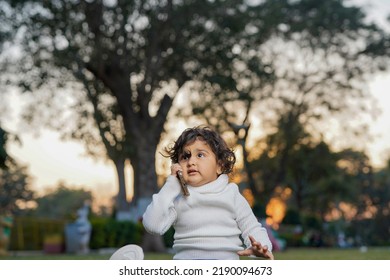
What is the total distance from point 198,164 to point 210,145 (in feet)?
0.52

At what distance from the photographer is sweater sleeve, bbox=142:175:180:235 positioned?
11.5 feet

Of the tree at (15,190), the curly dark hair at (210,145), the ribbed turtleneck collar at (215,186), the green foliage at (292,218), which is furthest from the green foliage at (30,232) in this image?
the tree at (15,190)

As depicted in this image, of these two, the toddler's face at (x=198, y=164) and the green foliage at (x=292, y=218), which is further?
the green foliage at (x=292, y=218)

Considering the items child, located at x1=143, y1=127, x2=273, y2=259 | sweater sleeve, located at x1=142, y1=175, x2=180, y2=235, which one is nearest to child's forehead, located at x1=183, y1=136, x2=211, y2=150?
child, located at x1=143, y1=127, x2=273, y2=259

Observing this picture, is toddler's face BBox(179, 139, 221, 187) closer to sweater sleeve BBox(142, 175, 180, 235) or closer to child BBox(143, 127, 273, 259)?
child BBox(143, 127, 273, 259)

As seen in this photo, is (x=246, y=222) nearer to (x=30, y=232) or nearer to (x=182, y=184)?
(x=182, y=184)

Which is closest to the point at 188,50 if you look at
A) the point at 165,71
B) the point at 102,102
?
the point at 165,71

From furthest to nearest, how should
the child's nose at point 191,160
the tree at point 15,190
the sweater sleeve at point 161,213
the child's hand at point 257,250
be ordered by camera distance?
the tree at point 15,190 < the child's nose at point 191,160 < the sweater sleeve at point 161,213 < the child's hand at point 257,250

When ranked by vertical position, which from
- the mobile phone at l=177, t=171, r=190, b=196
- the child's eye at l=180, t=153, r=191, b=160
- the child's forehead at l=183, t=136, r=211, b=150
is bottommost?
the mobile phone at l=177, t=171, r=190, b=196

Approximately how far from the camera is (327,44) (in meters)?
34.0

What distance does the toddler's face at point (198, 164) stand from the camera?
3617 mm

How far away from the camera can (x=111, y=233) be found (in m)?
24.6

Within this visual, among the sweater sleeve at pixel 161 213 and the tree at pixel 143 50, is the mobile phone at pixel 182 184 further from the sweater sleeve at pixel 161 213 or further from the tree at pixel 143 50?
the tree at pixel 143 50
